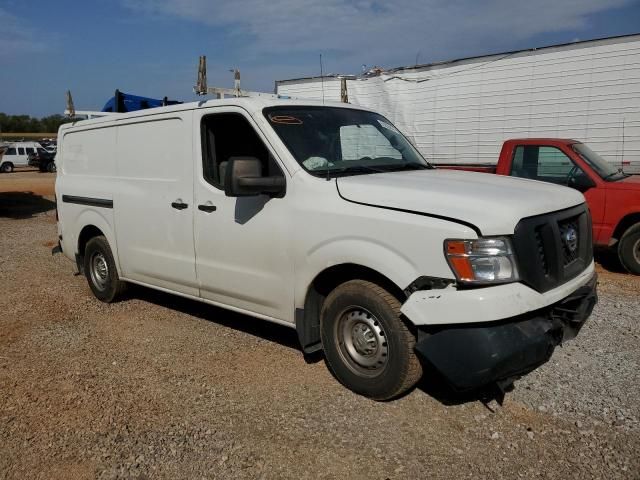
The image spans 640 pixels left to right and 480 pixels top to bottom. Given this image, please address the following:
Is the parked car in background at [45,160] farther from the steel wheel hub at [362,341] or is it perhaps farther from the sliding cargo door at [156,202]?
the steel wheel hub at [362,341]

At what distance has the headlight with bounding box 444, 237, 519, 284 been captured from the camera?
3088 mm

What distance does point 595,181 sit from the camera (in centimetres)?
742

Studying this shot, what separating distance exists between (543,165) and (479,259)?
536 cm

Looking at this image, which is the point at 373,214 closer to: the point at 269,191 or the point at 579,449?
the point at 269,191

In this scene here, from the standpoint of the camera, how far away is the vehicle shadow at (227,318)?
16.5 feet

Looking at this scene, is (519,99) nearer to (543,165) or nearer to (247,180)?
(543,165)

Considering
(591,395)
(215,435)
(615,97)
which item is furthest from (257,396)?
(615,97)

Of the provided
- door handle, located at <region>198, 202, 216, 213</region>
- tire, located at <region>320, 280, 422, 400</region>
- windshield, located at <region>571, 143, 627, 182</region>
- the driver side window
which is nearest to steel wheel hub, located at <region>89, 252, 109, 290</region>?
door handle, located at <region>198, 202, 216, 213</region>

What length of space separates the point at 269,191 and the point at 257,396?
1.45m

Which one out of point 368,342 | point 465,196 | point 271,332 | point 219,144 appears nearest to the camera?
point 465,196

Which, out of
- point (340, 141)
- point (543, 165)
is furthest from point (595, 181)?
point (340, 141)

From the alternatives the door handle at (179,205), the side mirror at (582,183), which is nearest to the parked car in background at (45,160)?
the door handle at (179,205)

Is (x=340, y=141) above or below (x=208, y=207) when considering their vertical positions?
above

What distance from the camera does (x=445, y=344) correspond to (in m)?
3.11
